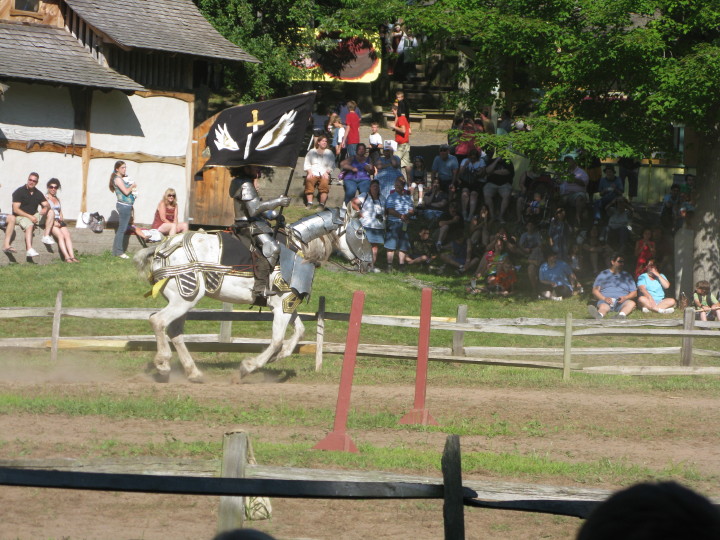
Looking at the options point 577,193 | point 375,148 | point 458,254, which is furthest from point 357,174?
point 577,193

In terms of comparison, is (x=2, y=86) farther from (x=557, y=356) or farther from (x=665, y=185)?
(x=665, y=185)

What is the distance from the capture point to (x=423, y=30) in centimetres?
2034

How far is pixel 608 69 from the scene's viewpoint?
1816 cm

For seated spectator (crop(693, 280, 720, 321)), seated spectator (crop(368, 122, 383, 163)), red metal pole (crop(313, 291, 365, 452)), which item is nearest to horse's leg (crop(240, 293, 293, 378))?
red metal pole (crop(313, 291, 365, 452))

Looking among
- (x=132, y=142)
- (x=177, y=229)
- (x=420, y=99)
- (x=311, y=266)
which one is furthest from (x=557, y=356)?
(x=420, y=99)

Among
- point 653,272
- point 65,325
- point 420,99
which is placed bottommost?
point 65,325

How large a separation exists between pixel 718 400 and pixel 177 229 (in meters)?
12.5

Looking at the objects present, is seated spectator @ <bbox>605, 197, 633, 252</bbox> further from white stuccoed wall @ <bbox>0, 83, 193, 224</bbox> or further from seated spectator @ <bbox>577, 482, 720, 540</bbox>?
seated spectator @ <bbox>577, 482, 720, 540</bbox>

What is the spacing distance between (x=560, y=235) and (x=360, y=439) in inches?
472

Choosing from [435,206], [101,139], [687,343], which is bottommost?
[687,343]

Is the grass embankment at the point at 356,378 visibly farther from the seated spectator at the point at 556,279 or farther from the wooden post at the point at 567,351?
the seated spectator at the point at 556,279

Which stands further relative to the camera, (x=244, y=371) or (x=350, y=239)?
(x=350, y=239)

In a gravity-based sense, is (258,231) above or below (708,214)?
below

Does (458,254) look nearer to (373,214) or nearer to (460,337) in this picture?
(373,214)
